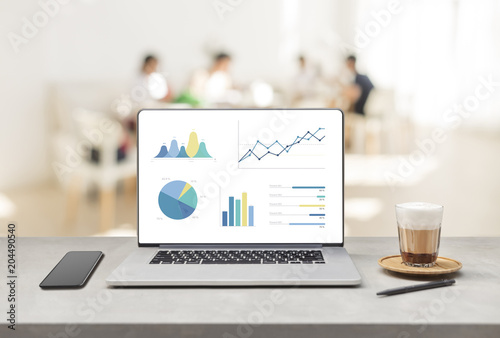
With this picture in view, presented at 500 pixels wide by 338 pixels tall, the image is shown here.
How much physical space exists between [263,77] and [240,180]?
3607 millimetres

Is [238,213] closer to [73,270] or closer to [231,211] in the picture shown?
[231,211]

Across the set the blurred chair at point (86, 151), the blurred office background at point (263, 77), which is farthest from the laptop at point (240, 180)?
the blurred office background at point (263, 77)

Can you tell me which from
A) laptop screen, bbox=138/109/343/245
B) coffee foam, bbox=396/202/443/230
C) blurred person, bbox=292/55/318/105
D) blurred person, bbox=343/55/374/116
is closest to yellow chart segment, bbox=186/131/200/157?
laptop screen, bbox=138/109/343/245

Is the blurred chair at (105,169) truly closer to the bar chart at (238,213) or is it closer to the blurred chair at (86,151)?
the blurred chair at (86,151)

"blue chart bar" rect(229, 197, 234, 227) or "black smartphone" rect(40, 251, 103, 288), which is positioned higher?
"blue chart bar" rect(229, 197, 234, 227)

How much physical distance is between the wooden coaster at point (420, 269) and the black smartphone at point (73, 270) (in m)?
0.45

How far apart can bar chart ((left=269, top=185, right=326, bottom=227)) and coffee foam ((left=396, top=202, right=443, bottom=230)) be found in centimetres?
16

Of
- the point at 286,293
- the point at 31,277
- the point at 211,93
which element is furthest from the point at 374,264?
the point at 211,93

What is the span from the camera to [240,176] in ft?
3.45

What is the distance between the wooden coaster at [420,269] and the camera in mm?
867

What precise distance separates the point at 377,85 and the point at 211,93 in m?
1.30

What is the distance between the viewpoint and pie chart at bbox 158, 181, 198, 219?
1049 millimetres

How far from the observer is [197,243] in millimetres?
1045

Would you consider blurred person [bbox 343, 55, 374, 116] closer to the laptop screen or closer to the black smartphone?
the laptop screen
